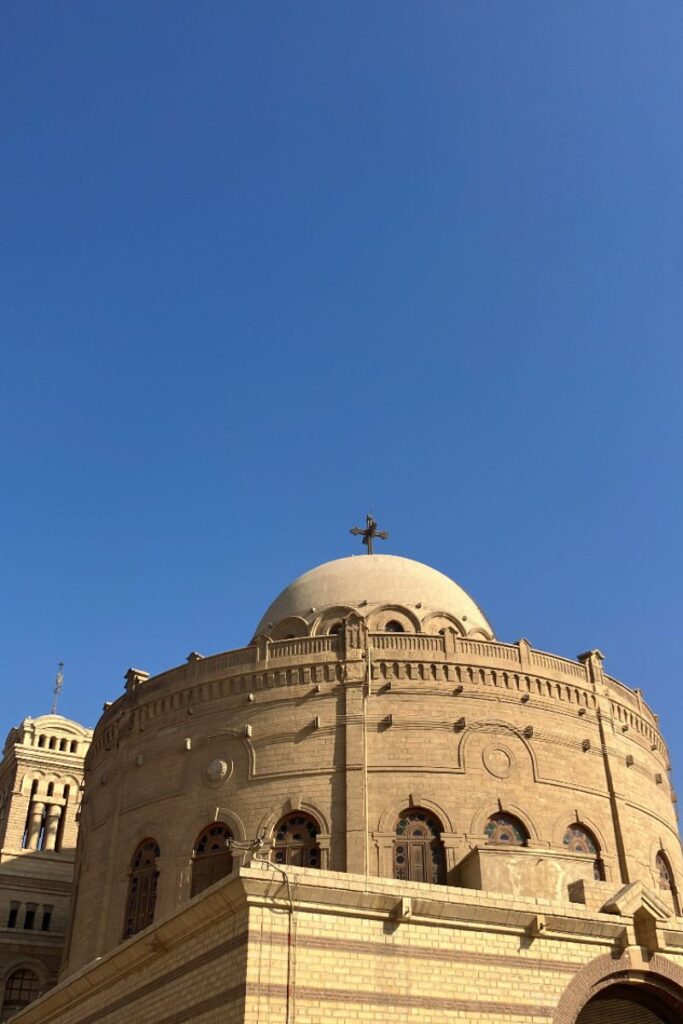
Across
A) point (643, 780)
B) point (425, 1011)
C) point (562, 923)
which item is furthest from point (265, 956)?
point (643, 780)

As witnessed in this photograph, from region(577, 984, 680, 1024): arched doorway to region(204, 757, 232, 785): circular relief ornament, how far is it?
11.7 m

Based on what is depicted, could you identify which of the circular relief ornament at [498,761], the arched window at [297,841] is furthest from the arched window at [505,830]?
the arched window at [297,841]

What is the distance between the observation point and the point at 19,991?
39531 millimetres

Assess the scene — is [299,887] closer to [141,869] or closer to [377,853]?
[377,853]

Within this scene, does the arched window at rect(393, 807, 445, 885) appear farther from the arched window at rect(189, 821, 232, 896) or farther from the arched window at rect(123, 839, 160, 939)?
the arched window at rect(123, 839, 160, 939)

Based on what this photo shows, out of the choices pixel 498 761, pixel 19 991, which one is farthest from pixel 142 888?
pixel 19 991

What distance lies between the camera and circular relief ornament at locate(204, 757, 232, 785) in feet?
85.4

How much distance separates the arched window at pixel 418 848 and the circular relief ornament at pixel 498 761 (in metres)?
2.00

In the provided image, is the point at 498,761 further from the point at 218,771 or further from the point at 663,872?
the point at 218,771

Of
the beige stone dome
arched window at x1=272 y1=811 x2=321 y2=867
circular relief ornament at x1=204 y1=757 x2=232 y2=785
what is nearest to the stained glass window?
the beige stone dome

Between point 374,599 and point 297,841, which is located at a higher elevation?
point 374,599

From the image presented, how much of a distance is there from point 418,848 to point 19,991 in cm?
2361

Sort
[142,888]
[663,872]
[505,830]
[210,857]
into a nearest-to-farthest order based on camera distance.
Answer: [505,830] < [210,857] < [142,888] < [663,872]

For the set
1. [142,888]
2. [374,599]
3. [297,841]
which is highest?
[374,599]
